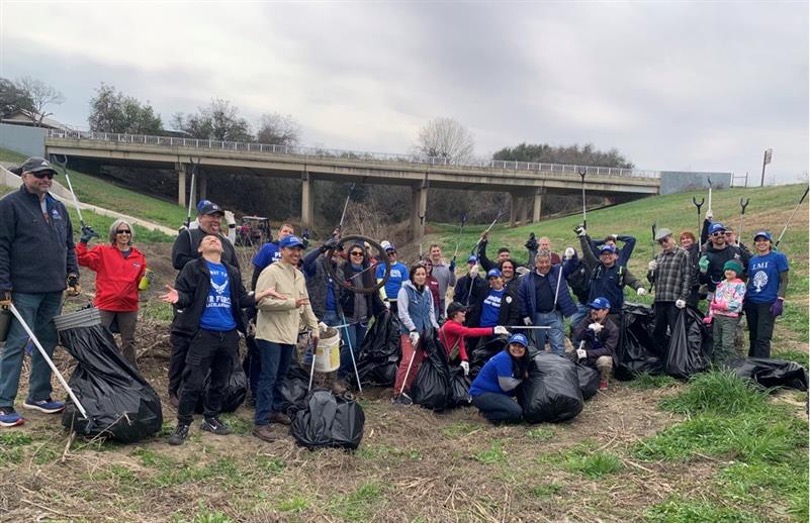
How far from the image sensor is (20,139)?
3484cm

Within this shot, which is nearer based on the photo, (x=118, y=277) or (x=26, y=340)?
(x=26, y=340)

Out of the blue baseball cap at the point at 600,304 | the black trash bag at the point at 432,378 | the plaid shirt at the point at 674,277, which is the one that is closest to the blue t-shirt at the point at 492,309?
the black trash bag at the point at 432,378

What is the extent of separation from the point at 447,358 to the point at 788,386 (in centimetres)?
335

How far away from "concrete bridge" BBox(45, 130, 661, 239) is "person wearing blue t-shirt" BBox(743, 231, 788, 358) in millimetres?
25912

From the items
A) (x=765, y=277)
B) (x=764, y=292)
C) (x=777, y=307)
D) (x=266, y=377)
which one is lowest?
(x=266, y=377)

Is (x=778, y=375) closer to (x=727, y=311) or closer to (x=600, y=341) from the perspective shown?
(x=727, y=311)

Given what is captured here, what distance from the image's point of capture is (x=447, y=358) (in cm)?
564

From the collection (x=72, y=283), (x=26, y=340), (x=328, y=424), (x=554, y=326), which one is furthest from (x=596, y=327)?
(x=26, y=340)

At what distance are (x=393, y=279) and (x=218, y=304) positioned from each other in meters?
2.73

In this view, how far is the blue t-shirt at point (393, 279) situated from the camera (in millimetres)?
6441

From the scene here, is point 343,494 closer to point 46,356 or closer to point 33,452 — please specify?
point 33,452

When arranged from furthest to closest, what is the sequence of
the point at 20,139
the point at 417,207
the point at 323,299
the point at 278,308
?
the point at 417,207 → the point at 20,139 → the point at 323,299 → the point at 278,308

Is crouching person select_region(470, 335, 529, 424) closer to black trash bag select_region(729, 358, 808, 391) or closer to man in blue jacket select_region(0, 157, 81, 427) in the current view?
black trash bag select_region(729, 358, 808, 391)

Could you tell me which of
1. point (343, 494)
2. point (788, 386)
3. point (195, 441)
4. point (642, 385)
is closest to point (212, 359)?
point (195, 441)
